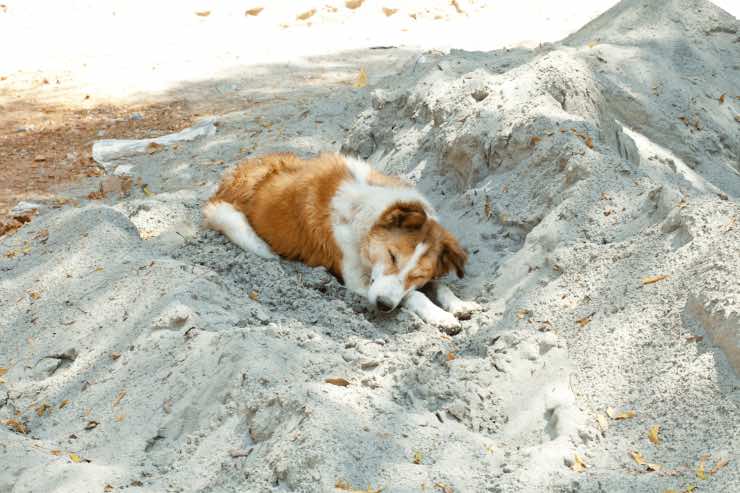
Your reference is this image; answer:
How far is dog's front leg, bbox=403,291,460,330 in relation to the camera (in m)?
5.54

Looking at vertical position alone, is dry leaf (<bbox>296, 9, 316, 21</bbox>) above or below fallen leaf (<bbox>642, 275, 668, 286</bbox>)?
below

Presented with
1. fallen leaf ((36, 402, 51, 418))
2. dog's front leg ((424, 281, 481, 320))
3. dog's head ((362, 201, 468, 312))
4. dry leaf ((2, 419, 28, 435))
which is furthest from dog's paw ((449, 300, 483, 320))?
dry leaf ((2, 419, 28, 435))

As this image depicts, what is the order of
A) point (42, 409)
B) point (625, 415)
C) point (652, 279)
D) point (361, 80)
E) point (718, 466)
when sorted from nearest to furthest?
point (718, 466)
point (625, 415)
point (652, 279)
point (42, 409)
point (361, 80)

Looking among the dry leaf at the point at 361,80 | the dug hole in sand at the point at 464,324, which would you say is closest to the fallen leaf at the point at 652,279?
the dug hole in sand at the point at 464,324

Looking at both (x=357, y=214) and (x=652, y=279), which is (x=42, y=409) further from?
(x=652, y=279)

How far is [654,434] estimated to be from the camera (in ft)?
12.0

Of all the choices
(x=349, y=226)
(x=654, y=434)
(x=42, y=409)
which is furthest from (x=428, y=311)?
(x=42, y=409)

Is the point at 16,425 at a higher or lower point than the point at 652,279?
lower

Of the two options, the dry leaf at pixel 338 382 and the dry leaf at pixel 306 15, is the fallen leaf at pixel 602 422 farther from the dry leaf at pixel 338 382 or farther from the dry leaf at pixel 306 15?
the dry leaf at pixel 306 15

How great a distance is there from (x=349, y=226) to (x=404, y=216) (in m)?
0.54

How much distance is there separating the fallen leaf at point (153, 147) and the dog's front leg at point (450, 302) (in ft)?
15.9

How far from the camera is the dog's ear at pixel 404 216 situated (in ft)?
19.6

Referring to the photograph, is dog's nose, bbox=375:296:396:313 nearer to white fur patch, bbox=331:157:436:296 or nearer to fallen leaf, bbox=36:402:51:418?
white fur patch, bbox=331:157:436:296

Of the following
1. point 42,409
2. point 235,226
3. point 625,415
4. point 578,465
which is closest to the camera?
point 578,465
